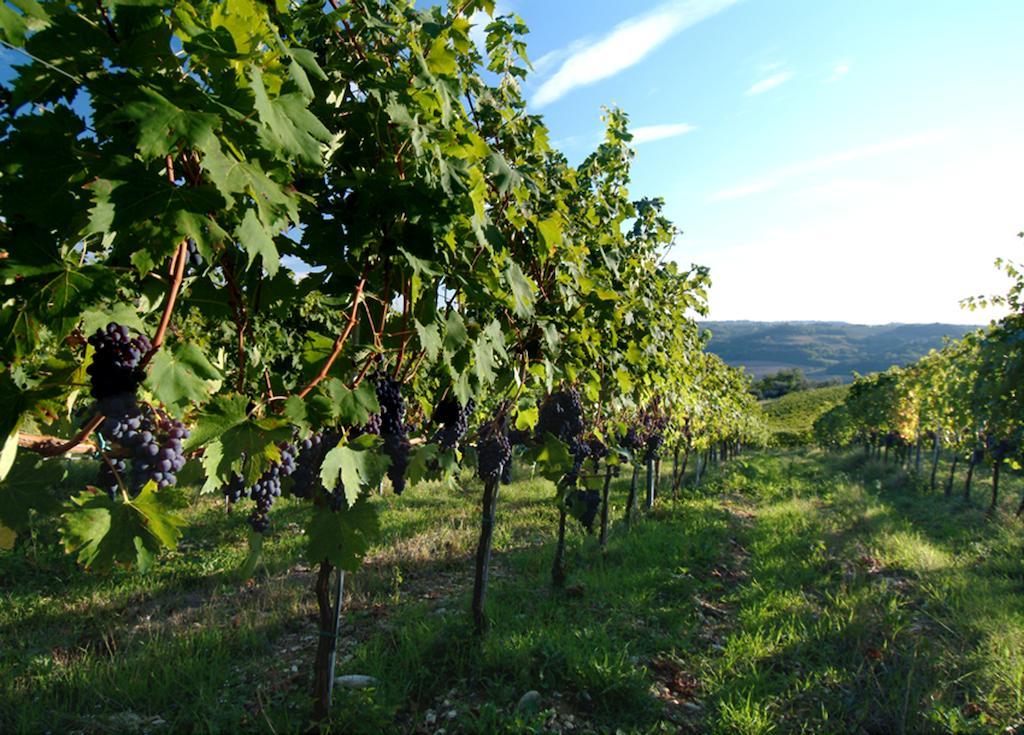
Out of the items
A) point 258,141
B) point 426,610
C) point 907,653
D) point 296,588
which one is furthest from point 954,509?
point 258,141

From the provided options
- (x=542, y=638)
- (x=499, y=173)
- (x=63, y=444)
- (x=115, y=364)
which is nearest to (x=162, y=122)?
(x=115, y=364)

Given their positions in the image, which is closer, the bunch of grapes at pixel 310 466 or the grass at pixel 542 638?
the bunch of grapes at pixel 310 466

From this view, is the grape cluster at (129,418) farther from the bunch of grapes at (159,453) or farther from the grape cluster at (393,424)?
the grape cluster at (393,424)

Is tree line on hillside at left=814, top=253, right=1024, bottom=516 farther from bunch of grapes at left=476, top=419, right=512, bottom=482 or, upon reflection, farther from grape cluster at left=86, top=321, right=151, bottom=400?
grape cluster at left=86, top=321, right=151, bottom=400

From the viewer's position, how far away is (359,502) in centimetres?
203

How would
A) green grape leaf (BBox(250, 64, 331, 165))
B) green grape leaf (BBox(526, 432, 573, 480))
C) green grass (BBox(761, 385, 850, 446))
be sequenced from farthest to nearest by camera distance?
green grass (BBox(761, 385, 850, 446))
green grape leaf (BBox(526, 432, 573, 480))
green grape leaf (BBox(250, 64, 331, 165))

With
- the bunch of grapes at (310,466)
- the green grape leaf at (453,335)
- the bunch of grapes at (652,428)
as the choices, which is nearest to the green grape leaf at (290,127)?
the green grape leaf at (453,335)

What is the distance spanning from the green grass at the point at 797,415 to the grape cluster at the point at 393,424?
43.8m

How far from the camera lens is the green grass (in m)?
46.7

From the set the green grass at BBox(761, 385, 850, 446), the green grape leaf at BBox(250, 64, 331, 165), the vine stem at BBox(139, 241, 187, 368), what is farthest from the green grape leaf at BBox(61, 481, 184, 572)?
the green grass at BBox(761, 385, 850, 446)

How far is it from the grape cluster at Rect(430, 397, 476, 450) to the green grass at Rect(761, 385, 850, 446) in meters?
43.2

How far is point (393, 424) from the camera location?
221 centimetres

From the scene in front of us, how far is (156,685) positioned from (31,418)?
3.52 m

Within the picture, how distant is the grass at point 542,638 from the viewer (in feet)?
12.9
